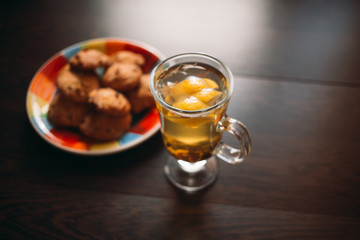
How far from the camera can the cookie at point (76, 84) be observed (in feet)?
3.11

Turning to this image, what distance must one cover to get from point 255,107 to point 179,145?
353 mm

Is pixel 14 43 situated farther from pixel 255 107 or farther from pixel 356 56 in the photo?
pixel 356 56

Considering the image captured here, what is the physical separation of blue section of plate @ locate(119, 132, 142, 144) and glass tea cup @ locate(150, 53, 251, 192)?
154 mm

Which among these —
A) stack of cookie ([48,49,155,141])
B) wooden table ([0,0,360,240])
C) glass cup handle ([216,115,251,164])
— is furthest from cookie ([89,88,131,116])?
glass cup handle ([216,115,251,164])

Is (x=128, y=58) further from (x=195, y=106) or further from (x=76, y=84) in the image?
(x=195, y=106)

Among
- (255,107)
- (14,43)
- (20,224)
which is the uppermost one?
(14,43)

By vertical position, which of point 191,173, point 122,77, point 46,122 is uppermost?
point 122,77

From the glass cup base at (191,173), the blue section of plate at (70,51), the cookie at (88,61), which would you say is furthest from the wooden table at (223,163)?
the cookie at (88,61)

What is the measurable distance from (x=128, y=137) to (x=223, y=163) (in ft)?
0.90

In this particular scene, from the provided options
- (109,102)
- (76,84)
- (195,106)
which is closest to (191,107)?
(195,106)

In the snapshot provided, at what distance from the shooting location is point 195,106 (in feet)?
2.25

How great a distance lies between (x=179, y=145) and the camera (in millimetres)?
768

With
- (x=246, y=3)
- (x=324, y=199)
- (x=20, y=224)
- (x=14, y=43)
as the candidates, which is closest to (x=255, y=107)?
(x=324, y=199)

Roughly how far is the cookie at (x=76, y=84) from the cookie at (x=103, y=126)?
7 centimetres
